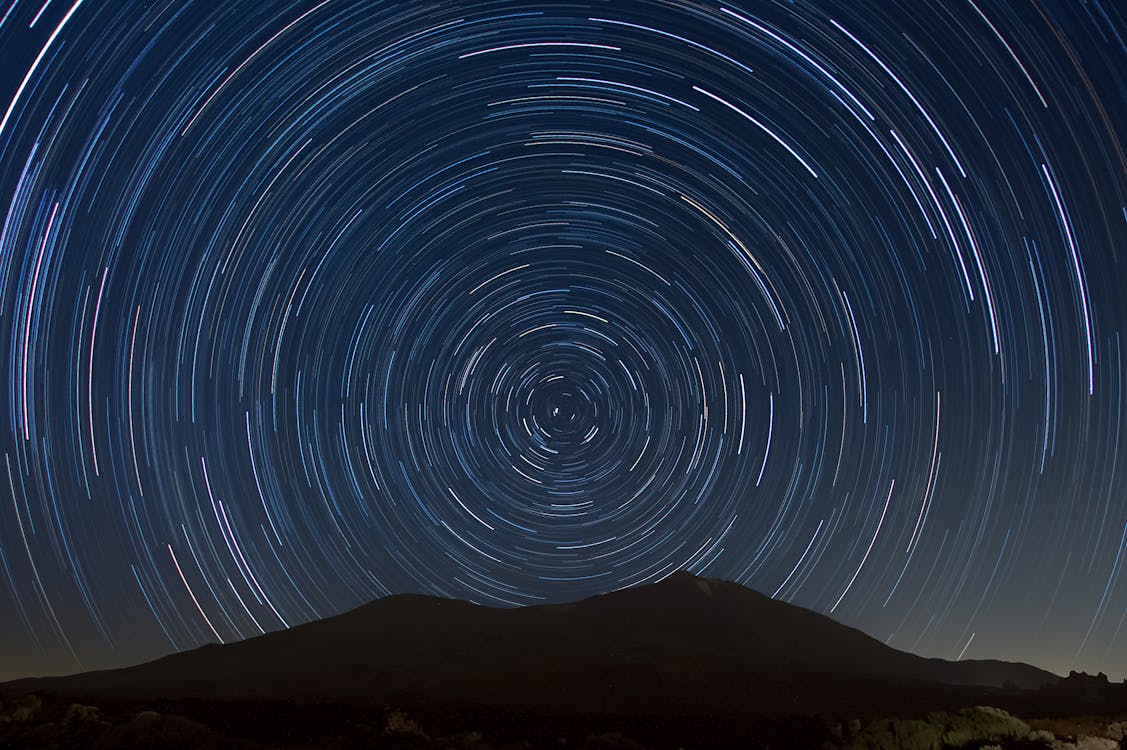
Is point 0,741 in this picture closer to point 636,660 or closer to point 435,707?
point 435,707

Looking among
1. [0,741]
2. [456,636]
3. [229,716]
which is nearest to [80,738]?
[0,741]

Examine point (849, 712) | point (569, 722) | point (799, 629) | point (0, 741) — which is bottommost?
point (0, 741)

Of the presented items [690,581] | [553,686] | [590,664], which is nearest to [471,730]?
[553,686]

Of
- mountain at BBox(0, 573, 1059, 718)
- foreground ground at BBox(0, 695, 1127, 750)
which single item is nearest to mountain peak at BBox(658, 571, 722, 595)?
mountain at BBox(0, 573, 1059, 718)

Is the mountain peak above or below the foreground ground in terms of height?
above

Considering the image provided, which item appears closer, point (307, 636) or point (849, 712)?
point (849, 712)

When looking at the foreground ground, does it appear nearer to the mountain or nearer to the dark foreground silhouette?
the dark foreground silhouette
